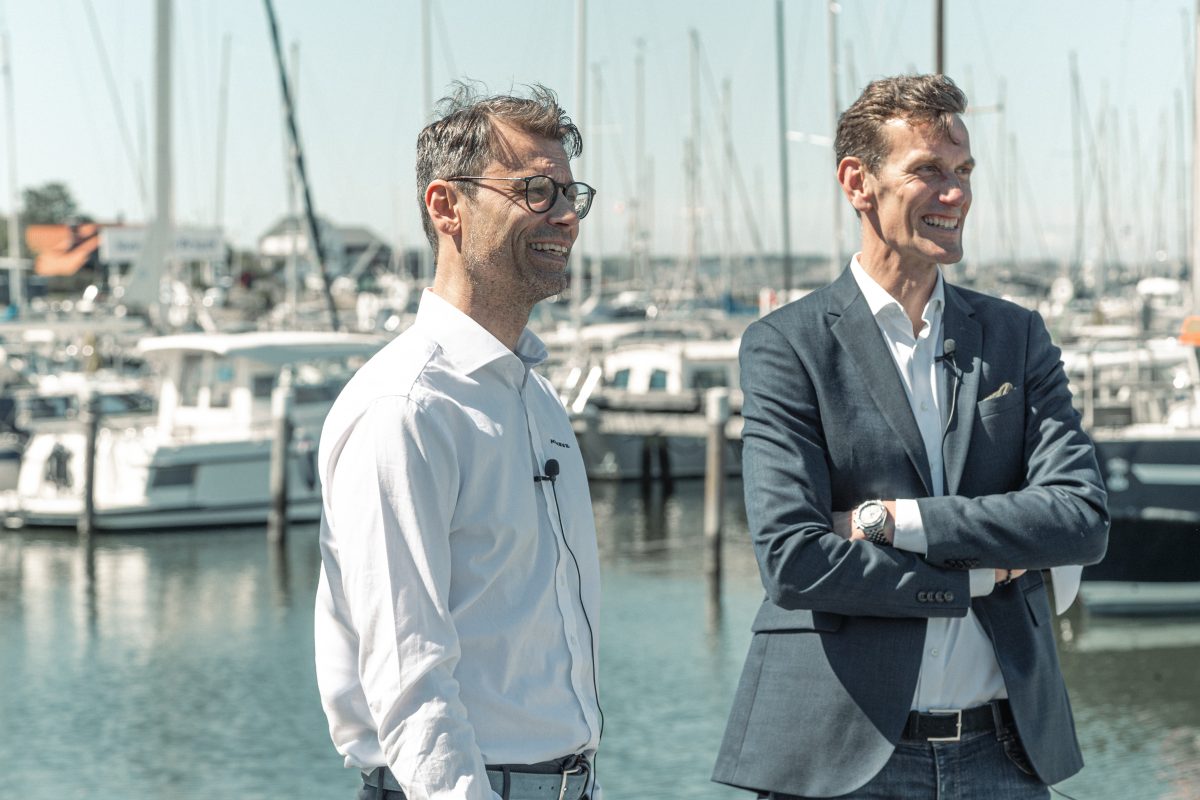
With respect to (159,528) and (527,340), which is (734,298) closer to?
(159,528)

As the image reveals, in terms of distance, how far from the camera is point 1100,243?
46.6 metres

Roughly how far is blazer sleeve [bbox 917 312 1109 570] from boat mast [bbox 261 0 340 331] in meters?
26.1

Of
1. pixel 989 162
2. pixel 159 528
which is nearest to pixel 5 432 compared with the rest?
pixel 159 528

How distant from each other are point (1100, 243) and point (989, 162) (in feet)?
14.6

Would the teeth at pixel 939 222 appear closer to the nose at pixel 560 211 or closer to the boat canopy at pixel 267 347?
the nose at pixel 560 211

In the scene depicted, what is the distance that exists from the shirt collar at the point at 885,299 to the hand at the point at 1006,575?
509 millimetres

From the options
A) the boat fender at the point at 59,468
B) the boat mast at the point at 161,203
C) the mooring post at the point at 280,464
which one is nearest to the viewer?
the mooring post at the point at 280,464

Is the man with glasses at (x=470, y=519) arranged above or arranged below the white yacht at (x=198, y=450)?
above

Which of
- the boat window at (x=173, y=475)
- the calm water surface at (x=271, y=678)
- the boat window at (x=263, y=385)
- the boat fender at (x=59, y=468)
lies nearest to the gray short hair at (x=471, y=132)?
the calm water surface at (x=271, y=678)

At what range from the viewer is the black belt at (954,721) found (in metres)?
2.84

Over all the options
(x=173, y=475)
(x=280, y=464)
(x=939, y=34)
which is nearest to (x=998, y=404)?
(x=939, y=34)

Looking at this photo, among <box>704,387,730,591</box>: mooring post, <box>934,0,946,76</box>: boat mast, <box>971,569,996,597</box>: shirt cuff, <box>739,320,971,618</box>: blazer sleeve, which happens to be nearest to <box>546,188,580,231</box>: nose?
<box>739,320,971,618</box>: blazer sleeve

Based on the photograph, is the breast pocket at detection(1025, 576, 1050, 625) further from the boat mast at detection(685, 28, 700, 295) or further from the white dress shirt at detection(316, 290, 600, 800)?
the boat mast at detection(685, 28, 700, 295)

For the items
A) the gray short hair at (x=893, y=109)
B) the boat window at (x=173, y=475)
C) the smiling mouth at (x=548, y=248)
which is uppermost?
the gray short hair at (x=893, y=109)
